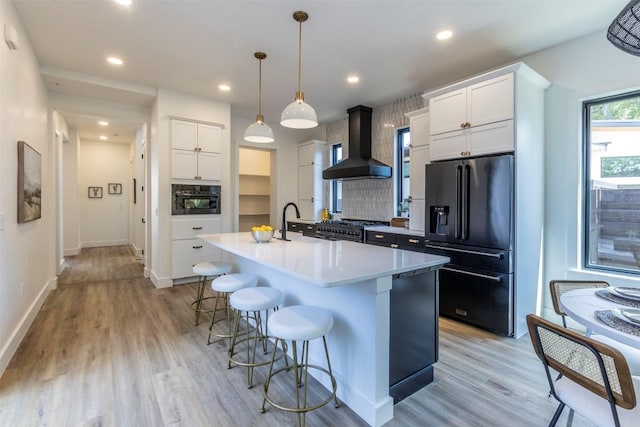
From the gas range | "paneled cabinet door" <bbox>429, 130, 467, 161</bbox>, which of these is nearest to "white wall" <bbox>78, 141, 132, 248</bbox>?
the gas range

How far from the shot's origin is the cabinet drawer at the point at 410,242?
3.72 meters

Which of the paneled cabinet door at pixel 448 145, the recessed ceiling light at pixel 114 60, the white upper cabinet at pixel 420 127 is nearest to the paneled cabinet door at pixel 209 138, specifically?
the recessed ceiling light at pixel 114 60

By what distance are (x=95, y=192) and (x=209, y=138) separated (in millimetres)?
5315

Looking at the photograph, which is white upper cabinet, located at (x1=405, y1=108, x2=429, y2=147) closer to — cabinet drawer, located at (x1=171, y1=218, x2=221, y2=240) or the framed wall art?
cabinet drawer, located at (x1=171, y1=218, x2=221, y2=240)

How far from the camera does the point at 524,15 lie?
8.64 ft

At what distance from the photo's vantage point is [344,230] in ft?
15.8

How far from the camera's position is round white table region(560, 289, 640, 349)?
124 centimetres

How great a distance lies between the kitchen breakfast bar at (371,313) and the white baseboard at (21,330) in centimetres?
195

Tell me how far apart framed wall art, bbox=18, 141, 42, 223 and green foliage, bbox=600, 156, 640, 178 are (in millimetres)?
5465

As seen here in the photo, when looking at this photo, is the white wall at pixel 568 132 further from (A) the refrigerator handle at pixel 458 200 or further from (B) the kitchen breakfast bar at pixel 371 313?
(B) the kitchen breakfast bar at pixel 371 313

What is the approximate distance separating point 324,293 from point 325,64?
276 centimetres

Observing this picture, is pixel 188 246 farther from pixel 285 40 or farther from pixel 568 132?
pixel 568 132

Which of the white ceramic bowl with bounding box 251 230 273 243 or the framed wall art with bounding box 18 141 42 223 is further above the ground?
the framed wall art with bounding box 18 141 42 223

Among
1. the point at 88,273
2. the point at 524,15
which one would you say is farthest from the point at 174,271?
the point at 524,15
